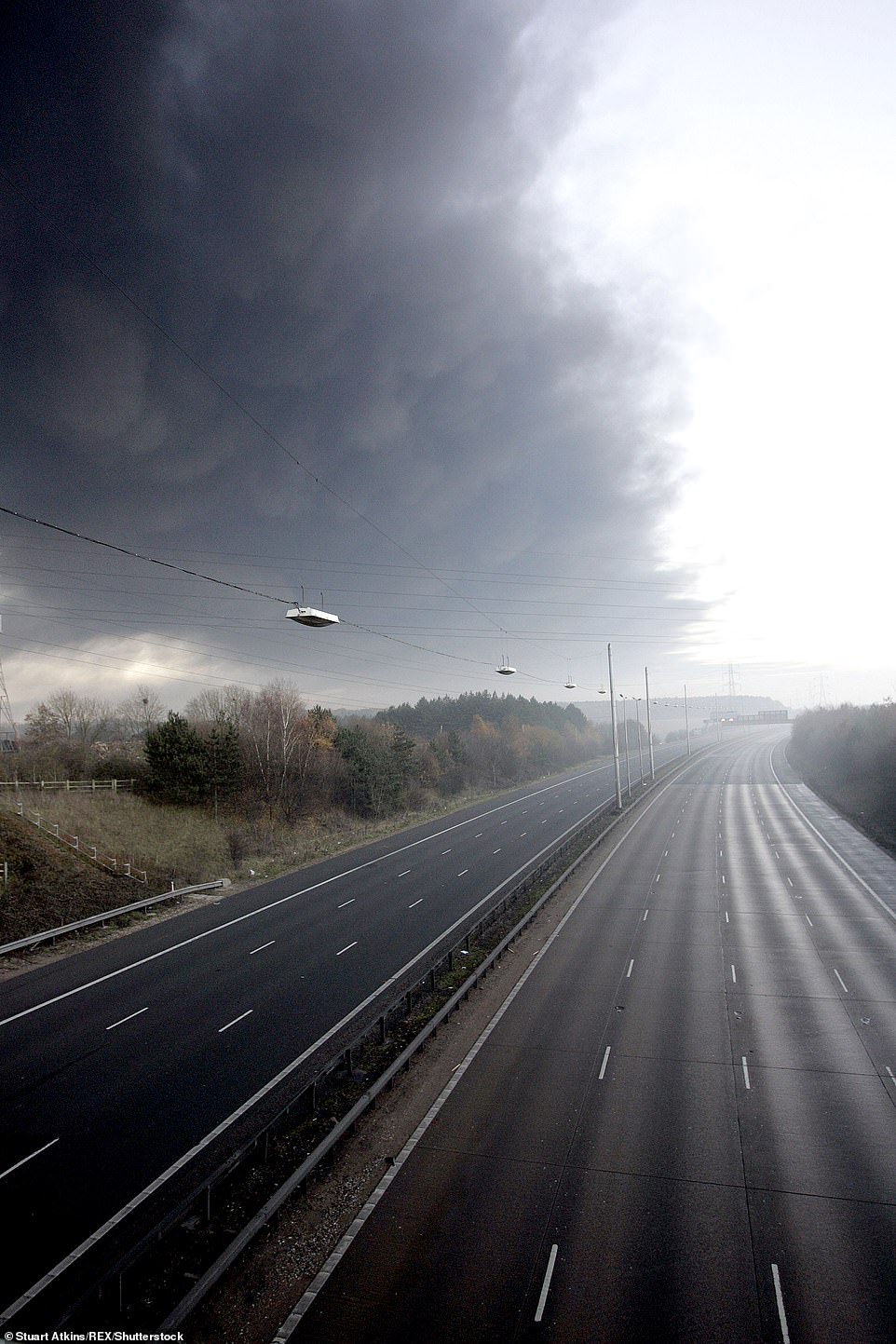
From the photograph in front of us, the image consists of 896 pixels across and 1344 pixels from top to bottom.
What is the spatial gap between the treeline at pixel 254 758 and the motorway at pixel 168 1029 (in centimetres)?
1542

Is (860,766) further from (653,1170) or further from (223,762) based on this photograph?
(653,1170)

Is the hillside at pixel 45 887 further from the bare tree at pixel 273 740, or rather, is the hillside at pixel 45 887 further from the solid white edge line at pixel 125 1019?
the bare tree at pixel 273 740

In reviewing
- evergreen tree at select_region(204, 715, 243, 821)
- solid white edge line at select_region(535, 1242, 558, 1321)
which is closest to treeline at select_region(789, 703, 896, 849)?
solid white edge line at select_region(535, 1242, 558, 1321)

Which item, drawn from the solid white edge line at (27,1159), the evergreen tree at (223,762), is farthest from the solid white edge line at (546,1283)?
the evergreen tree at (223,762)

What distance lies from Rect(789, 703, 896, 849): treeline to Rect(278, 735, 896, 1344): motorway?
29.8 m

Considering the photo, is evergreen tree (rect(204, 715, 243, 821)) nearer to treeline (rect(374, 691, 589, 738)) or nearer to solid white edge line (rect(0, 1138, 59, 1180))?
solid white edge line (rect(0, 1138, 59, 1180))

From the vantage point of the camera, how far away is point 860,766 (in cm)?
6681

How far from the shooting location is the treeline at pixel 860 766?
51.6m

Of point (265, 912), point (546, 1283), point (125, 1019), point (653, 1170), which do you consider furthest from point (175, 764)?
point (546, 1283)

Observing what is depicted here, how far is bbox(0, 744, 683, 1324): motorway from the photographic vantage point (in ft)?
36.6

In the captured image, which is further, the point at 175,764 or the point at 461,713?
the point at 461,713

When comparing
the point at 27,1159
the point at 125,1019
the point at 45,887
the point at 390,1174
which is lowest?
the point at 125,1019

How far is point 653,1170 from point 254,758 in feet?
167

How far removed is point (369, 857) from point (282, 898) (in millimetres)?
11050
